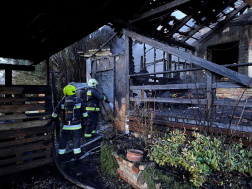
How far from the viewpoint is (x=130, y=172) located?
301cm

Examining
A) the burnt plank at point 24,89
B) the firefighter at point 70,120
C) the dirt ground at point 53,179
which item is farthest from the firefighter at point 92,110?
the burnt plank at point 24,89

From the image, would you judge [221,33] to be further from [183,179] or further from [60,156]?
[60,156]

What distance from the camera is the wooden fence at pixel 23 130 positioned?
11.3 ft

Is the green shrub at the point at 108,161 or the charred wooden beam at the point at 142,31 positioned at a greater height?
the charred wooden beam at the point at 142,31

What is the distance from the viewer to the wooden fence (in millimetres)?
3449

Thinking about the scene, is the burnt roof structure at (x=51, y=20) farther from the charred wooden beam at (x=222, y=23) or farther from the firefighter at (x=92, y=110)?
the charred wooden beam at (x=222, y=23)

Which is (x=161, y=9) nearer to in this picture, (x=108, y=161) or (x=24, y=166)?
(x=108, y=161)

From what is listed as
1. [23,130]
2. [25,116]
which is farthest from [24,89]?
[23,130]

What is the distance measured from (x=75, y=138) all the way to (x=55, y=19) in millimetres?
3073

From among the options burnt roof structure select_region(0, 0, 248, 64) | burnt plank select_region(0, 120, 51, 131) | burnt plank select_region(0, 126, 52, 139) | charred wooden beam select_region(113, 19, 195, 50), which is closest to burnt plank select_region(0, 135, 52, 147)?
burnt plank select_region(0, 126, 52, 139)

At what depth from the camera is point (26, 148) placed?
3.65 metres

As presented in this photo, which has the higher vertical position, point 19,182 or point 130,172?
point 130,172

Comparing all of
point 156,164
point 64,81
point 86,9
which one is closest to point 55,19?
point 86,9

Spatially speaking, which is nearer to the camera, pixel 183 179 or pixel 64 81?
pixel 183 179
